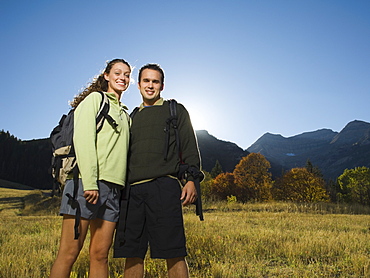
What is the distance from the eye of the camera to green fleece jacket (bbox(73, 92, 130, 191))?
2391 mm

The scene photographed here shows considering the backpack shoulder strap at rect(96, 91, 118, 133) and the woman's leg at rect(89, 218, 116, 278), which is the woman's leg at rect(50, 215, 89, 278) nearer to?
the woman's leg at rect(89, 218, 116, 278)

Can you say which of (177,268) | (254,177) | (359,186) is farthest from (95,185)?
(359,186)

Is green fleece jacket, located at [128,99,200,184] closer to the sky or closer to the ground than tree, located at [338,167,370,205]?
closer to the sky

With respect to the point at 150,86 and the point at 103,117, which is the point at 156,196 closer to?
the point at 103,117

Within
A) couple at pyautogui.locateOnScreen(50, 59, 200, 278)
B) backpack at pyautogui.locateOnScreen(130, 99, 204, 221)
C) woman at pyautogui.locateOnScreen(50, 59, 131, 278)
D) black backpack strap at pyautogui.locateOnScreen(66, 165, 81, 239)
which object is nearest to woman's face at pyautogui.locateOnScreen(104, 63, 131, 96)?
couple at pyautogui.locateOnScreen(50, 59, 200, 278)

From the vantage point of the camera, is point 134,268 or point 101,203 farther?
point 134,268

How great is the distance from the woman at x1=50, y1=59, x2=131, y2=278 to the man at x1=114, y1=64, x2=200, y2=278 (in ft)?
0.57

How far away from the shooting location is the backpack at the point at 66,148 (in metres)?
2.46

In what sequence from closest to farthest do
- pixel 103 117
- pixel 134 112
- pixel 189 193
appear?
1. pixel 103 117
2. pixel 189 193
3. pixel 134 112

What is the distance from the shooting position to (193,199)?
9.03 ft

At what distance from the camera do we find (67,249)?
236cm

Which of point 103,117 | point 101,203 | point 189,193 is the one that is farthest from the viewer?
point 189,193

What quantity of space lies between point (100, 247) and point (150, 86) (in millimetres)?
1716

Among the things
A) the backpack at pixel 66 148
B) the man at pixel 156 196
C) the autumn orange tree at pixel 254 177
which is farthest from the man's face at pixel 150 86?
the autumn orange tree at pixel 254 177
